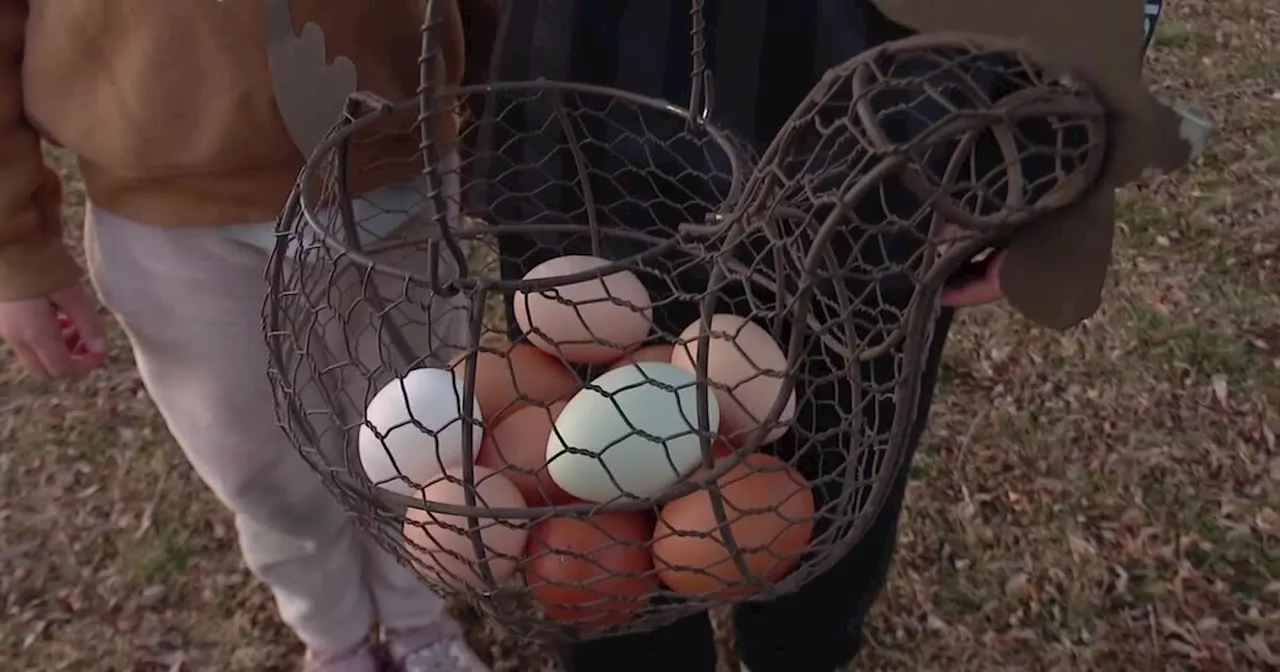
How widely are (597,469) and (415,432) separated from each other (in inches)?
3.8

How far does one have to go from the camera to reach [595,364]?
694mm

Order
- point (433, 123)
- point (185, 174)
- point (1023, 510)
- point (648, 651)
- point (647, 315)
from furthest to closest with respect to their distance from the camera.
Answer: point (1023, 510) < point (648, 651) < point (185, 174) < point (647, 315) < point (433, 123)

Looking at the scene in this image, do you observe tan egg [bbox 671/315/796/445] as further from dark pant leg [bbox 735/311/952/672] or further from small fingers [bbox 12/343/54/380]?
small fingers [bbox 12/343/54/380]

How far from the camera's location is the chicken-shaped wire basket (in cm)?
42

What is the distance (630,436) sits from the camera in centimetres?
55

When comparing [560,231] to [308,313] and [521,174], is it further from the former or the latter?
[308,313]

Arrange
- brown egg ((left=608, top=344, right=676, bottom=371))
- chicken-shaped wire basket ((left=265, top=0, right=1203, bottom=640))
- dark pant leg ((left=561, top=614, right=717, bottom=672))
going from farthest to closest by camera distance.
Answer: dark pant leg ((left=561, top=614, right=717, bottom=672)), brown egg ((left=608, top=344, right=676, bottom=371)), chicken-shaped wire basket ((left=265, top=0, right=1203, bottom=640))

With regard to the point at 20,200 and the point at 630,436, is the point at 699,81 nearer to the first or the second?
the point at 630,436

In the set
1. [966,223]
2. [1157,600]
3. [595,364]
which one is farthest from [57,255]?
[1157,600]

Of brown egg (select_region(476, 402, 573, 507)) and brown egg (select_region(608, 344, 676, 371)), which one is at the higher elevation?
brown egg (select_region(608, 344, 676, 371))

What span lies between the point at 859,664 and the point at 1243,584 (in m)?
0.40

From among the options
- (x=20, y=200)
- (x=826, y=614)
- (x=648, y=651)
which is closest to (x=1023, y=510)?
(x=826, y=614)

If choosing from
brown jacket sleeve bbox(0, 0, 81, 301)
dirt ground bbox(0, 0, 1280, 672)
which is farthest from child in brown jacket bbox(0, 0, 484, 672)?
dirt ground bbox(0, 0, 1280, 672)

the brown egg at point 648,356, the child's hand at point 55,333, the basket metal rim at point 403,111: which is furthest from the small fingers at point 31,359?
the brown egg at point 648,356
